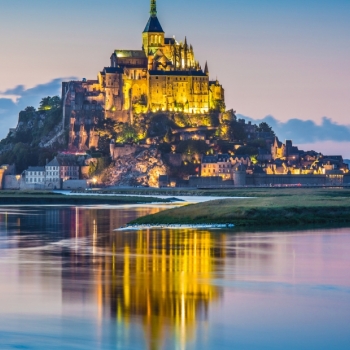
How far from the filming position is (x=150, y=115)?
470 ft

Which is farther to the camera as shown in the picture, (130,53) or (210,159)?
(130,53)

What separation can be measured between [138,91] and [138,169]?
1691 centimetres

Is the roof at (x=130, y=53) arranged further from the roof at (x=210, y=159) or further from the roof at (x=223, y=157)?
the roof at (x=223, y=157)

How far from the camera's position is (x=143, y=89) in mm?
145875

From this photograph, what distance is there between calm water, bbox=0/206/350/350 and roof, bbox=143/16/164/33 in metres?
115

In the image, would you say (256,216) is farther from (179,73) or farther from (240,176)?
(179,73)

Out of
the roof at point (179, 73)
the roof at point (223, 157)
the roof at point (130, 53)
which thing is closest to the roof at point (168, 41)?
the roof at point (130, 53)

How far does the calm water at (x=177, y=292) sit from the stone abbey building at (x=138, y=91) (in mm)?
104979

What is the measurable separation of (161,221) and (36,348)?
30252 millimetres

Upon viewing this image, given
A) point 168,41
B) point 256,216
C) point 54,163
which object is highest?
point 168,41

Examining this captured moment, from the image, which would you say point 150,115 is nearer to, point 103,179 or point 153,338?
point 103,179

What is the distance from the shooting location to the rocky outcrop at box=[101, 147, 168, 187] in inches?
5271

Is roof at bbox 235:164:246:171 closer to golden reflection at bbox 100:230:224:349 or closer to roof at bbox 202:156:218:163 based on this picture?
roof at bbox 202:156:218:163

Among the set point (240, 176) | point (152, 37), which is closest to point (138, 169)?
point (240, 176)
